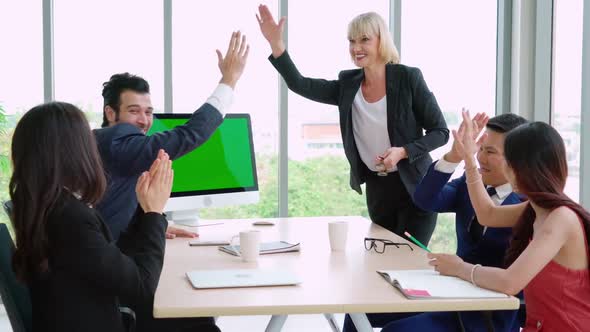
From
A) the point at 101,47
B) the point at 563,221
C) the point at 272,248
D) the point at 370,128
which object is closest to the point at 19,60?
the point at 101,47

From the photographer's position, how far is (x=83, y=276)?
5.45 feet

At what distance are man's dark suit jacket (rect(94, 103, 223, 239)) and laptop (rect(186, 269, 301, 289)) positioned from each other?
595 mm

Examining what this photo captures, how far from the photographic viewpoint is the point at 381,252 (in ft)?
7.54

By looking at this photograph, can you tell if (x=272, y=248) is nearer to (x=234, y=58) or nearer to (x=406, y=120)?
(x=234, y=58)

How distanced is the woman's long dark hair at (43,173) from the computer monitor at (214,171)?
1.26m

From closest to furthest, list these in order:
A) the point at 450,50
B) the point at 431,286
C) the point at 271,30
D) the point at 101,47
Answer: the point at 431,286 < the point at 271,30 < the point at 101,47 < the point at 450,50

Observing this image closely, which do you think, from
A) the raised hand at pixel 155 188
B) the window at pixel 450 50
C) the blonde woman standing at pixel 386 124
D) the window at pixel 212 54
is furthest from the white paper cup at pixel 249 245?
the window at pixel 450 50

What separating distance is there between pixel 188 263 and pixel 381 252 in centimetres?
61

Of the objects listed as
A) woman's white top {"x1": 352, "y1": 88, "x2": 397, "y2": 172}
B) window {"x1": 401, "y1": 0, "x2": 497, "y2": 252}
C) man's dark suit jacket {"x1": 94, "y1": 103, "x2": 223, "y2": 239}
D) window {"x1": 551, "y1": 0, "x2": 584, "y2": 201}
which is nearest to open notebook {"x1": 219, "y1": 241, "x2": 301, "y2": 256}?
man's dark suit jacket {"x1": 94, "y1": 103, "x2": 223, "y2": 239}

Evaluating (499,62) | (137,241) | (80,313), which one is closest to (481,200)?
(137,241)

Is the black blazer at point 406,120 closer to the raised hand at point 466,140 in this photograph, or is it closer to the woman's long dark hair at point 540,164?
the raised hand at point 466,140

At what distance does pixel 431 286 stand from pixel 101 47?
352cm

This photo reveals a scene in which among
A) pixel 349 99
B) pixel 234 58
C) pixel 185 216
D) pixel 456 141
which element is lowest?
pixel 185 216

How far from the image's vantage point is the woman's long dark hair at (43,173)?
1653mm
